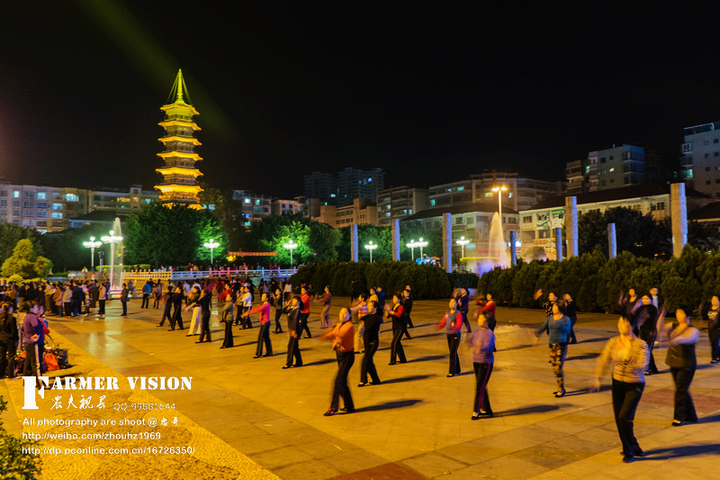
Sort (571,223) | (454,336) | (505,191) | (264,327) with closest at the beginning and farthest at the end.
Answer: (454,336) → (264,327) → (571,223) → (505,191)

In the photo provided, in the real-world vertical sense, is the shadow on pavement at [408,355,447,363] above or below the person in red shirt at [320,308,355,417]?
below

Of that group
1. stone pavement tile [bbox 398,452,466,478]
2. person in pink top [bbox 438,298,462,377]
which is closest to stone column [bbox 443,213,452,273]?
person in pink top [bbox 438,298,462,377]

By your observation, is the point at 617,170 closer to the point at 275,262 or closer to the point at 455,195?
the point at 455,195

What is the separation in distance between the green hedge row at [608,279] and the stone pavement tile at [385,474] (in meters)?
11.5

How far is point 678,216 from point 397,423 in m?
20.9

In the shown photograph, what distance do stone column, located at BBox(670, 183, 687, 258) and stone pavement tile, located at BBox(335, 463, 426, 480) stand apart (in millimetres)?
21482

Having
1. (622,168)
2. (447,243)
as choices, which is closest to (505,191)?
(622,168)

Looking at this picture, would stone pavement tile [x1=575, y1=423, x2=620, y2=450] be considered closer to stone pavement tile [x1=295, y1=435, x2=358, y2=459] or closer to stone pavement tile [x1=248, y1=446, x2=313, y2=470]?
stone pavement tile [x1=295, y1=435, x2=358, y2=459]

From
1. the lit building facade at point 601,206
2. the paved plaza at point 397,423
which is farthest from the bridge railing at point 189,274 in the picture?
the paved plaza at point 397,423

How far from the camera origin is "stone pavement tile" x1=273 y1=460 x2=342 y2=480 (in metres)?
5.57

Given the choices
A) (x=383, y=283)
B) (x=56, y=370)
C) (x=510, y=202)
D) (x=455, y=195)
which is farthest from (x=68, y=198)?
(x=56, y=370)

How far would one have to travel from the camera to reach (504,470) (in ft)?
18.5

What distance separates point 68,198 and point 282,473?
12428 cm

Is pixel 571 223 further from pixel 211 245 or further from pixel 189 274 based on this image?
pixel 211 245
